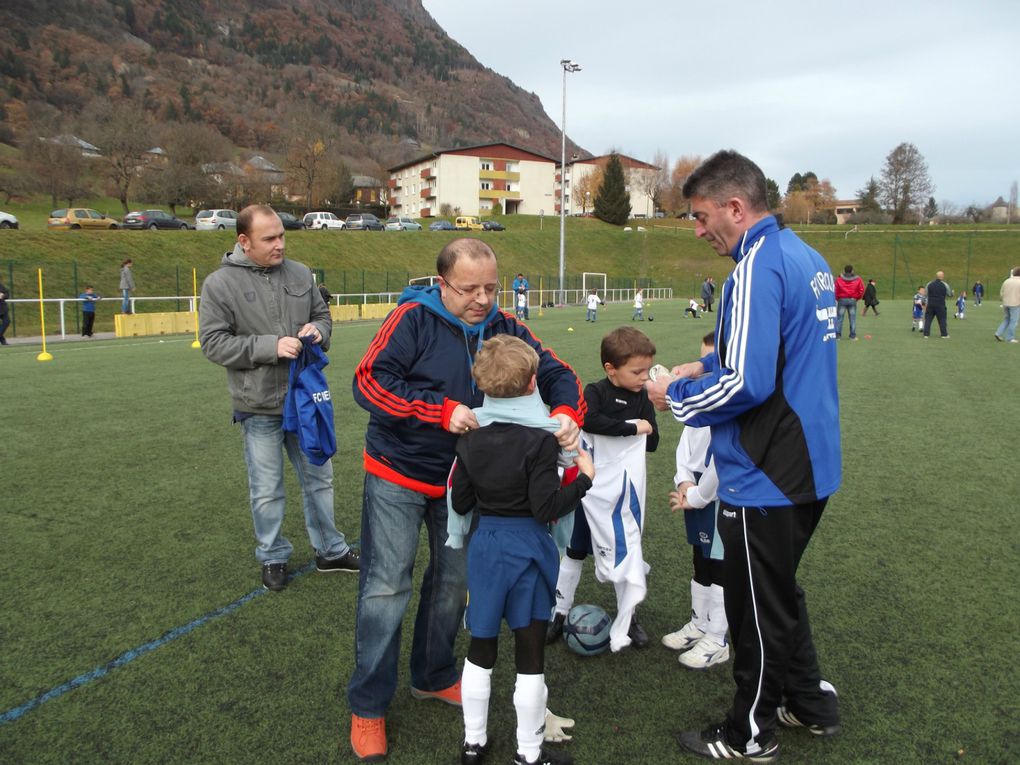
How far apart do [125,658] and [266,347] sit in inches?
63.9

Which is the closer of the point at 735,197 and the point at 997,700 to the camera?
the point at 735,197

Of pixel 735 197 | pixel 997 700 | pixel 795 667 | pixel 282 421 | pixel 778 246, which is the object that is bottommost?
pixel 997 700

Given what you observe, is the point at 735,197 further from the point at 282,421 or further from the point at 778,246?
the point at 282,421

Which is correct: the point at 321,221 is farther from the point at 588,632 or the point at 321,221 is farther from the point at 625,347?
the point at 588,632

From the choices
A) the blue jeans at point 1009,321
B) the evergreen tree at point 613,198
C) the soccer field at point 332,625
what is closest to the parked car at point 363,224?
the evergreen tree at point 613,198

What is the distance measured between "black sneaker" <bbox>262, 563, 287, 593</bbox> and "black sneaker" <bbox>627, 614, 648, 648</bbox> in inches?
77.9

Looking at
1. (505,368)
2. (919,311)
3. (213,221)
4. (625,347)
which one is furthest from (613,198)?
(505,368)

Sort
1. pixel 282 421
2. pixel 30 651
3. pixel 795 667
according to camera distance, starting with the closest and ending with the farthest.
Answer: pixel 795 667, pixel 30 651, pixel 282 421

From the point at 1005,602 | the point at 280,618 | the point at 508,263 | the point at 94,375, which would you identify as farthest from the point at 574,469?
the point at 508,263

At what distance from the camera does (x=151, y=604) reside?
383 centimetres

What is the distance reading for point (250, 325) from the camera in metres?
3.90

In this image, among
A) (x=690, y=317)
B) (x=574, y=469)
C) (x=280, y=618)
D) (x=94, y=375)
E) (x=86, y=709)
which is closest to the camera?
(x=574, y=469)

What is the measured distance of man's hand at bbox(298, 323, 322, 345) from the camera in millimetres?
3850

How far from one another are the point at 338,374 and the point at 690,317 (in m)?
21.7
